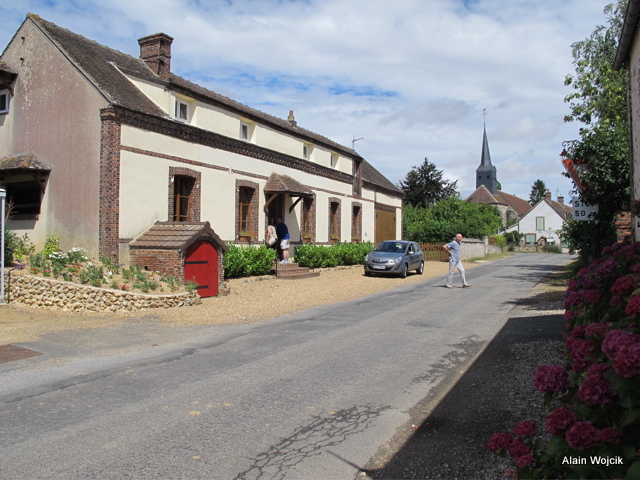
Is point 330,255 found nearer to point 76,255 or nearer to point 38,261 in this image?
point 76,255

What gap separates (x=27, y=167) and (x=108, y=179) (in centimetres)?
256

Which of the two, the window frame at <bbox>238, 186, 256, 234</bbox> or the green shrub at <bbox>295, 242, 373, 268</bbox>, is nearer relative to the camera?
the window frame at <bbox>238, 186, 256, 234</bbox>

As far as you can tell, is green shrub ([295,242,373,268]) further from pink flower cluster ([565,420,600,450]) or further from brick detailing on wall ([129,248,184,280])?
pink flower cluster ([565,420,600,450])

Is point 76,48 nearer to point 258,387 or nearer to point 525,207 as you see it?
point 258,387

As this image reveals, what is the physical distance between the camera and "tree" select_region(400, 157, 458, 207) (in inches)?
1897

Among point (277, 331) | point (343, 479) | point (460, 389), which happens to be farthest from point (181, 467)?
point (277, 331)

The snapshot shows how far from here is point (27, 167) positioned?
13594 millimetres

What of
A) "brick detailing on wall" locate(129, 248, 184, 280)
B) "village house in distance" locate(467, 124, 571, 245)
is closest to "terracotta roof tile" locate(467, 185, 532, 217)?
"village house in distance" locate(467, 124, 571, 245)

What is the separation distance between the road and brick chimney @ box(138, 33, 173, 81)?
416 inches

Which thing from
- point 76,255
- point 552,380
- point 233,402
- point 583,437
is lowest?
point 233,402

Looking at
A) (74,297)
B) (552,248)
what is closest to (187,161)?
(74,297)

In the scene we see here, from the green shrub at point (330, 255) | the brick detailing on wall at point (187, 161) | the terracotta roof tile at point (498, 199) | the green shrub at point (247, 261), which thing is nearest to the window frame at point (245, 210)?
the brick detailing on wall at point (187, 161)

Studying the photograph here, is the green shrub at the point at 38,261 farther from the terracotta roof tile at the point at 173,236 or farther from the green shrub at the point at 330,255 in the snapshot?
the green shrub at the point at 330,255

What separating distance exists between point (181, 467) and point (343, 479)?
1.20m
